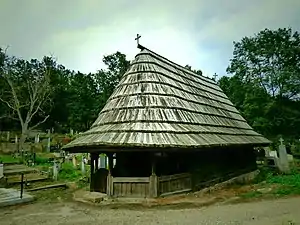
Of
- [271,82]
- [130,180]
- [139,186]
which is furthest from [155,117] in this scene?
[271,82]

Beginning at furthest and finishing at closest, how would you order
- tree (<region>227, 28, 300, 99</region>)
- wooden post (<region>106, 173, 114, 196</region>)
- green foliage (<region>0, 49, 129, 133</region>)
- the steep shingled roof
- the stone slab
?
green foliage (<region>0, 49, 129, 133</region>) → tree (<region>227, 28, 300, 99</region>) → wooden post (<region>106, 173, 114, 196</region>) → the steep shingled roof → the stone slab

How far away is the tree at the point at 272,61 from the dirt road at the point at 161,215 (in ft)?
69.4

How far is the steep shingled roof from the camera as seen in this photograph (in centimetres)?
1009

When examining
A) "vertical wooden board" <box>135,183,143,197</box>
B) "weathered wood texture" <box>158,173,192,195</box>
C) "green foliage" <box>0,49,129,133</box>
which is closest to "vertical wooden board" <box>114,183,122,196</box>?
"vertical wooden board" <box>135,183,143,197</box>

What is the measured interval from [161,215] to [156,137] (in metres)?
2.82

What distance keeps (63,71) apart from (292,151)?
152ft

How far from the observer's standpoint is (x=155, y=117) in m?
11.0

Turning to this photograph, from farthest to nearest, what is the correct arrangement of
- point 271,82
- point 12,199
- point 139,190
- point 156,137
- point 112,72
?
point 112,72 < point 271,82 < point 139,190 < point 12,199 < point 156,137

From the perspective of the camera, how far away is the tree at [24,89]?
31.0m

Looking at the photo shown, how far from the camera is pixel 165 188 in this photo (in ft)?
35.0

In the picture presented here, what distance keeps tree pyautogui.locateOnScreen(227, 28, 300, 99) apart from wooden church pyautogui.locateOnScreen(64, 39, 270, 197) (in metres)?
15.2

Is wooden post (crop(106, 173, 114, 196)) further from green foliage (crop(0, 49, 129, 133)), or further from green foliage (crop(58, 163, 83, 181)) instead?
green foliage (crop(0, 49, 129, 133))

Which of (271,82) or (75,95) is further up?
(75,95)

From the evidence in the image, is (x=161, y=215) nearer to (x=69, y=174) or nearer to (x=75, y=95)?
(x=69, y=174)
